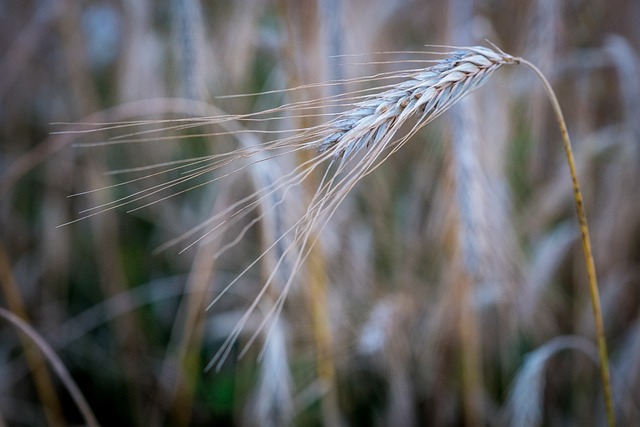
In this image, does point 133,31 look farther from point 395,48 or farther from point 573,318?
point 573,318

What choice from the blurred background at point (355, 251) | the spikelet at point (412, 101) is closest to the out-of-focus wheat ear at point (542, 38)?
the blurred background at point (355, 251)

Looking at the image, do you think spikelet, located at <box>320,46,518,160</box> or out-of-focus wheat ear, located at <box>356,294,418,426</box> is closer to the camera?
spikelet, located at <box>320,46,518,160</box>

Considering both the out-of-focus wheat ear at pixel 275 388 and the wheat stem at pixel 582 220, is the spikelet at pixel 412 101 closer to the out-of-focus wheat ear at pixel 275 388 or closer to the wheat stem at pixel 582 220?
the wheat stem at pixel 582 220

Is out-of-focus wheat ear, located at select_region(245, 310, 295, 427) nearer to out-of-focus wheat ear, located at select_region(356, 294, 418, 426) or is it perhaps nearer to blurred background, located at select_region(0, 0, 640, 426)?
blurred background, located at select_region(0, 0, 640, 426)

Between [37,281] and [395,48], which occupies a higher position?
[395,48]

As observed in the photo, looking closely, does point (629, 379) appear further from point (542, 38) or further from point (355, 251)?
point (542, 38)

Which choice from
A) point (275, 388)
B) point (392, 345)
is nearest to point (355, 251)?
point (392, 345)

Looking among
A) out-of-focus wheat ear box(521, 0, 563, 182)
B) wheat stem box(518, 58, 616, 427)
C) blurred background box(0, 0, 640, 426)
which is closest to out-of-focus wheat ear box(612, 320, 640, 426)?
blurred background box(0, 0, 640, 426)

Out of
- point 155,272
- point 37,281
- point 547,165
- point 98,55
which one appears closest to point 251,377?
point 155,272
